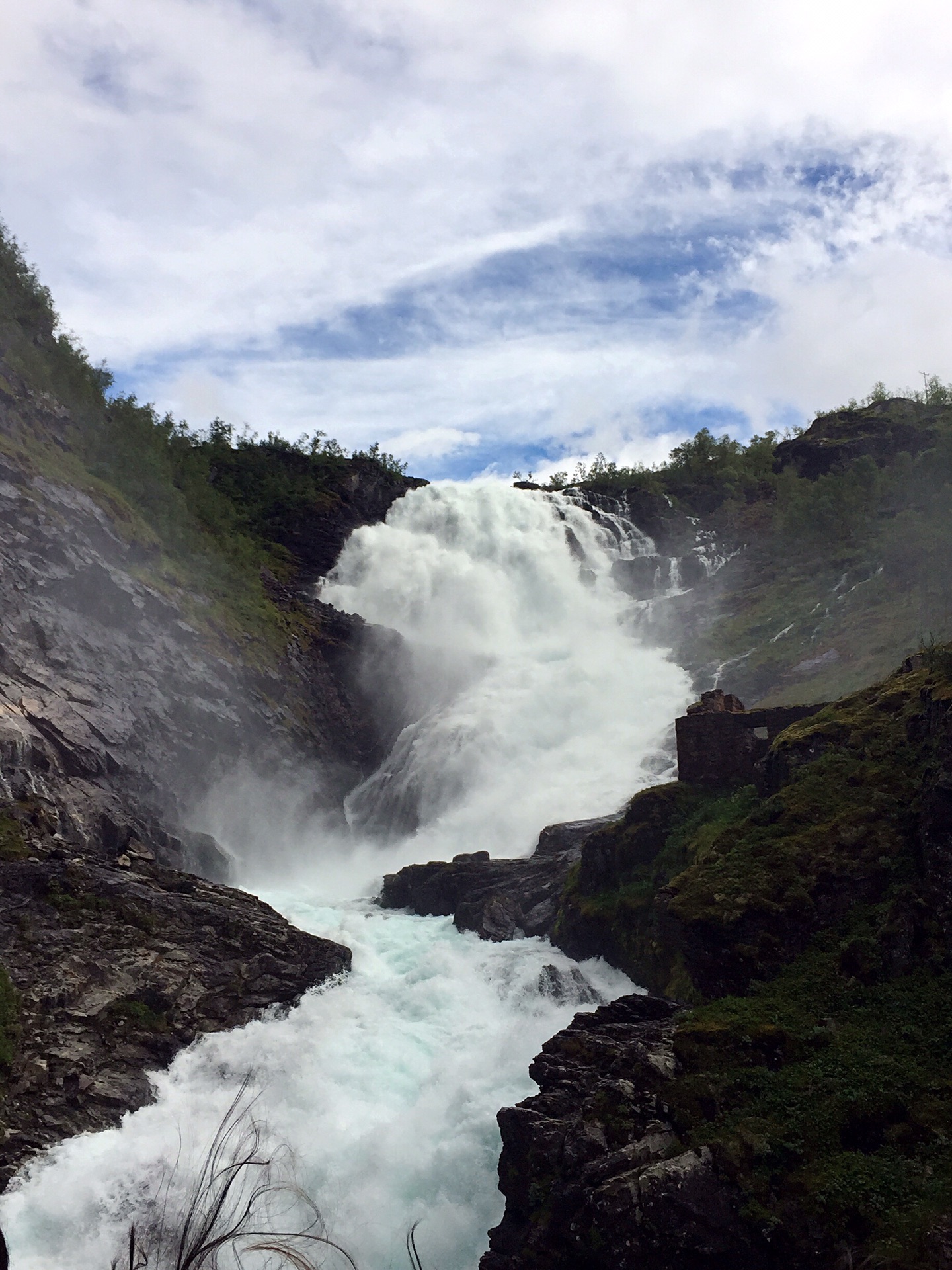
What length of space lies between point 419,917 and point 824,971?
1620cm

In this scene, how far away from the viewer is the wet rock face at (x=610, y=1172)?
1090 centimetres

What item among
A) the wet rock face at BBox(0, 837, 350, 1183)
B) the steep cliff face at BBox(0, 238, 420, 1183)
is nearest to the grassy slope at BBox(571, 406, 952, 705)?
the steep cliff face at BBox(0, 238, 420, 1183)

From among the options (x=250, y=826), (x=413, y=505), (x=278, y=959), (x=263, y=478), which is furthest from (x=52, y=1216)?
(x=263, y=478)

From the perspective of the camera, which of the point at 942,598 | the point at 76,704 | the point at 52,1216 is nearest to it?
the point at 52,1216

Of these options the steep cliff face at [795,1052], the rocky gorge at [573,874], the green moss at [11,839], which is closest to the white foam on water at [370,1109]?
the rocky gorge at [573,874]

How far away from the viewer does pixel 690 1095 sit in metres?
12.5

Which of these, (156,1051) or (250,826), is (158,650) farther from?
(156,1051)

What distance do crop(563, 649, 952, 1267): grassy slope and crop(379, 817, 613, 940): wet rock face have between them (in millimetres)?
4484

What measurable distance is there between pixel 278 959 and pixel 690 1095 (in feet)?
39.6

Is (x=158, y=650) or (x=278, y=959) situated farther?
(x=158, y=650)

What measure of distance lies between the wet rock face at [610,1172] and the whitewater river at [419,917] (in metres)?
2.22

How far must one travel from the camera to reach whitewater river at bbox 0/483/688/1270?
14.9 m

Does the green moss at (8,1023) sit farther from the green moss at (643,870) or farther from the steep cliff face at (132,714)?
the green moss at (643,870)

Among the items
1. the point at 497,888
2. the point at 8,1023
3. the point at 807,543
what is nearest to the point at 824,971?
the point at 497,888
